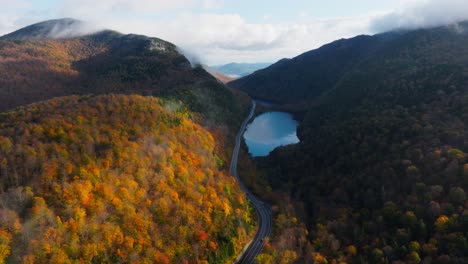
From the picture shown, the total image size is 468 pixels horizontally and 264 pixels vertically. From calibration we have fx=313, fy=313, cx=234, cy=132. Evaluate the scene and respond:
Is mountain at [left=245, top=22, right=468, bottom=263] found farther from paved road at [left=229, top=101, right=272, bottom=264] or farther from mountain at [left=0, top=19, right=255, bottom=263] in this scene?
mountain at [left=0, top=19, right=255, bottom=263]

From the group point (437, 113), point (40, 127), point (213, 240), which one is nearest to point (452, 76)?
point (437, 113)

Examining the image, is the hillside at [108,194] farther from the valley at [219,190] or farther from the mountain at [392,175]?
the mountain at [392,175]

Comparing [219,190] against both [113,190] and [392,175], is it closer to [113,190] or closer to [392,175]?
[113,190]

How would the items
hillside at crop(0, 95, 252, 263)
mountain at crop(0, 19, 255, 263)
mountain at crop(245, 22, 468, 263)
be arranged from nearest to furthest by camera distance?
hillside at crop(0, 95, 252, 263), mountain at crop(0, 19, 255, 263), mountain at crop(245, 22, 468, 263)

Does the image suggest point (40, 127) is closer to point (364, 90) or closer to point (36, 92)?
point (36, 92)

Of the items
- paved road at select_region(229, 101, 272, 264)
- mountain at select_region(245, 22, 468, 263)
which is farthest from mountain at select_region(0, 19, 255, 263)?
mountain at select_region(245, 22, 468, 263)

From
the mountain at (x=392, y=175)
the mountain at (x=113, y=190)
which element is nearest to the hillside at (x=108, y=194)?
the mountain at (x=113, y=190)

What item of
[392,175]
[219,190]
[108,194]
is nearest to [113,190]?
[108,194]

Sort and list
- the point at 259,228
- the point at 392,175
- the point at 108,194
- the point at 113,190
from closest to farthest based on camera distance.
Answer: the point at 108,194 < the point at 113,190 < the point at 259,228 < the point at 392,175
